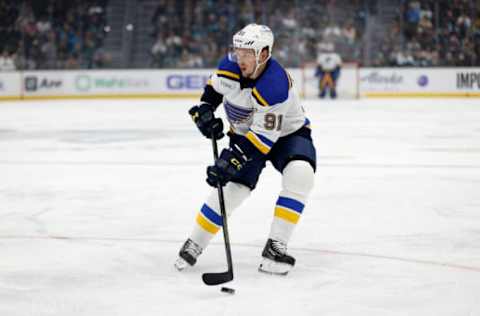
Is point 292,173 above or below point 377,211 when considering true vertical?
above

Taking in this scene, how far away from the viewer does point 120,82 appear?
18781 mm

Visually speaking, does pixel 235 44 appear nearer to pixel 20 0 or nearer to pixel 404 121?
pixel 404 121

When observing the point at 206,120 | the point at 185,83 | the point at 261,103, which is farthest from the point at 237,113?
the point at 185,83

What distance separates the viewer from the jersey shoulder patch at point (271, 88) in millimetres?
3398

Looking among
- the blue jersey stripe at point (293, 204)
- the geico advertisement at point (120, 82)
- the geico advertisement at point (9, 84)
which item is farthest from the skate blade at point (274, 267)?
the geico advertisement at point (9, 84)

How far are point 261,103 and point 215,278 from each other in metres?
0.74

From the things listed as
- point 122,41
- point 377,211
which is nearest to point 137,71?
point 122,41

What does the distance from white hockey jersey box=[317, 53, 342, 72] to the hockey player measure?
14.3 meters

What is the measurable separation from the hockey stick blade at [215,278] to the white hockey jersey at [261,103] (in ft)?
1.75

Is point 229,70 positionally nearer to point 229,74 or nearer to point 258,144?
point 229,74

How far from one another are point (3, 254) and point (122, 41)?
16181 millimetres

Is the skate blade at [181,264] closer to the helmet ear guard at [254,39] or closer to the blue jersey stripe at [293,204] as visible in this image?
the blue jersey stripe at [293,204]

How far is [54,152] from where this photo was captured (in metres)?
8.63

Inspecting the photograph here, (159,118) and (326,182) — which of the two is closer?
(326,182)
